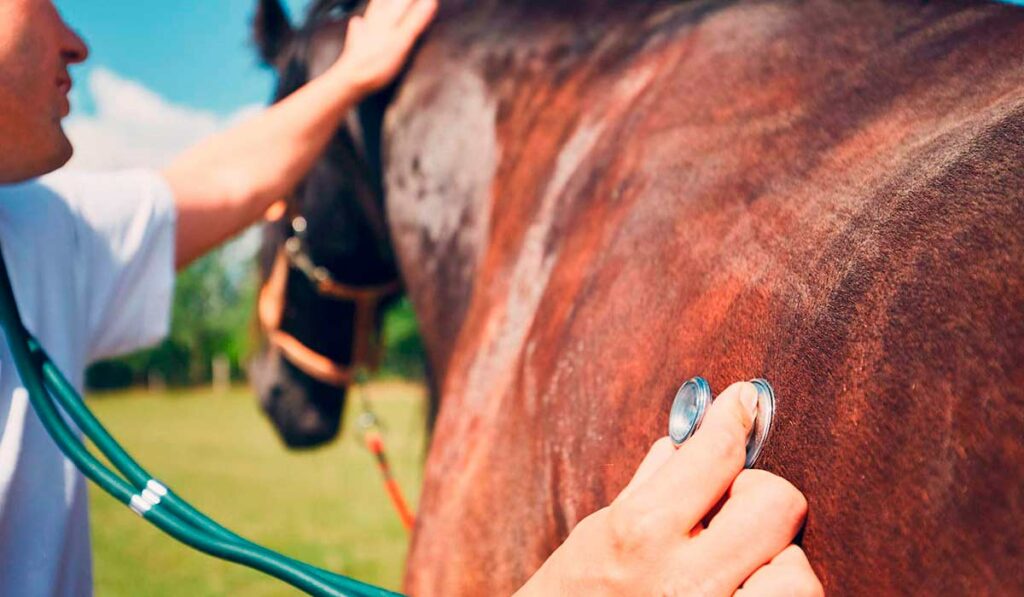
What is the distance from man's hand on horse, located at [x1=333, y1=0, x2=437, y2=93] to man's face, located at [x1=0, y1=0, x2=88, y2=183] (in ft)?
2.22

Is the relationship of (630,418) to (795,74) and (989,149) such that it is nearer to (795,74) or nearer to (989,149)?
(989,149)

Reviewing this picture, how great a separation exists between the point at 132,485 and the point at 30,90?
57cm

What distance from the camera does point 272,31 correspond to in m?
2.38

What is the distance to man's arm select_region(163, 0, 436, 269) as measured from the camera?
67.4 inches

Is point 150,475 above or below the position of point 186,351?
above

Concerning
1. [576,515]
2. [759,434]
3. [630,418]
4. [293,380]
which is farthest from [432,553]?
[293,380]

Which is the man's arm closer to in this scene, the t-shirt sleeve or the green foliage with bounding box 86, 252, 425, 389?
the t-shirt sleeve

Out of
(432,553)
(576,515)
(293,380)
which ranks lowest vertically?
(293,380)

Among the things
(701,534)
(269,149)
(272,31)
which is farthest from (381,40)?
(701,534)

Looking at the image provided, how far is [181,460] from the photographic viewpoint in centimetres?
1116

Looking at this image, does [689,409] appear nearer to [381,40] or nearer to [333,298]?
[381,40]

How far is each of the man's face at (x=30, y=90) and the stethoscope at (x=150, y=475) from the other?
0.54 ft

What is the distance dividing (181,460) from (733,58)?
11.3 meters

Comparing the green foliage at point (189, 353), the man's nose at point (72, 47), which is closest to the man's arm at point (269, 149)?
the man's nose at point (72, 47)
